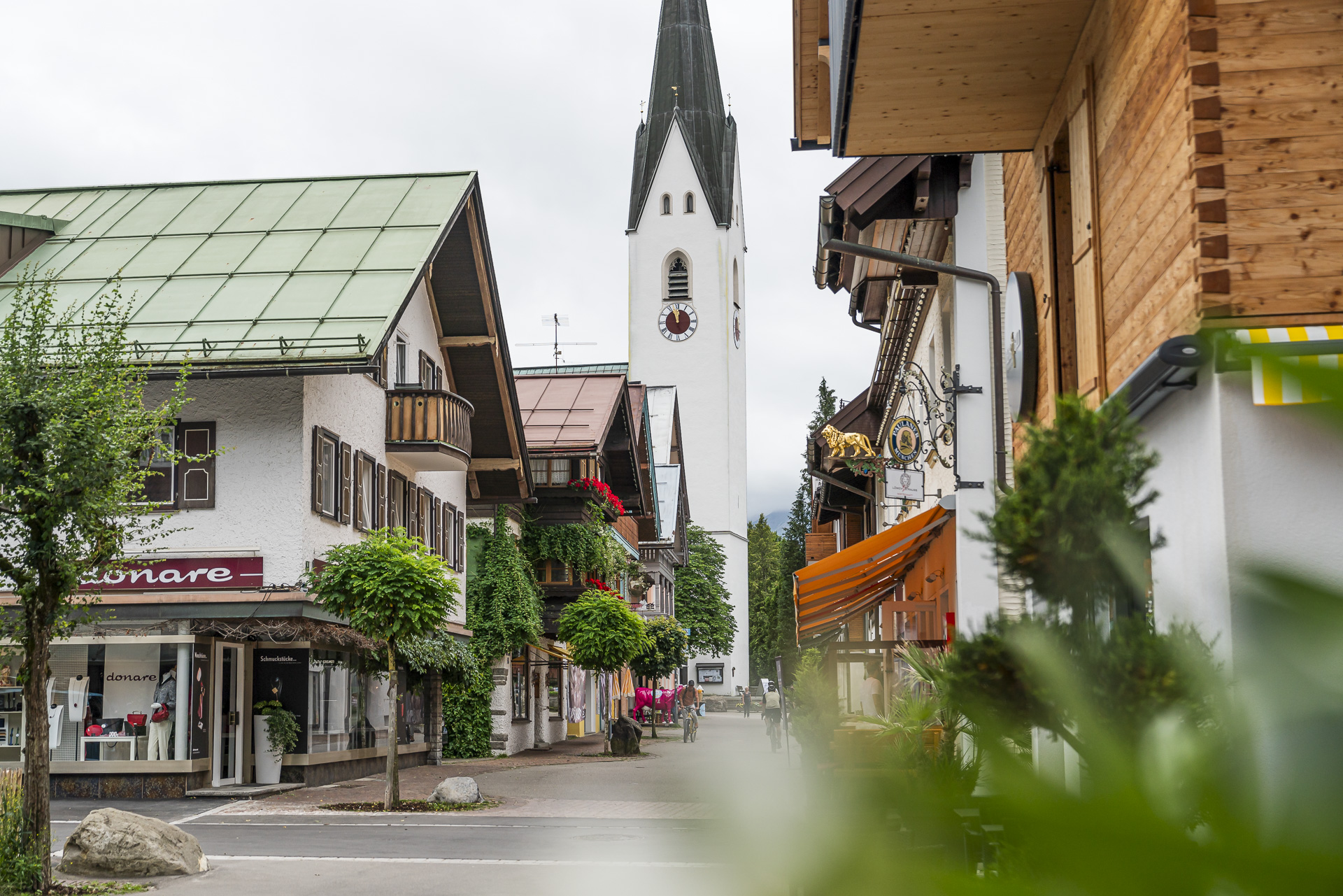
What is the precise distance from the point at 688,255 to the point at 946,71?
81712 mm

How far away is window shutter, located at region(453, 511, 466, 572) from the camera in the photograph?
30.4 m

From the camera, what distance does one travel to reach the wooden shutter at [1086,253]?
7.71 meters

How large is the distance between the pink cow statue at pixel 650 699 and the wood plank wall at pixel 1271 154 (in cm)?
3865

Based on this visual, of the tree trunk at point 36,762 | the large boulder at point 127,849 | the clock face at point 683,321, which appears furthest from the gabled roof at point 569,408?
the clock face at point 683,321

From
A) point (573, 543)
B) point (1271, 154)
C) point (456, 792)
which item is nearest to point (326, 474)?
point (456, 792)

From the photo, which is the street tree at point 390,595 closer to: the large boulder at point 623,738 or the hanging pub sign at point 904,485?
the hanging pub sign at point 904,485

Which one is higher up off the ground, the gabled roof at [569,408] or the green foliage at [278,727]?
the gabled roof at [569,408]

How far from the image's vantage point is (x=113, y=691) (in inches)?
827

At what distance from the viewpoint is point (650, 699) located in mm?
50844

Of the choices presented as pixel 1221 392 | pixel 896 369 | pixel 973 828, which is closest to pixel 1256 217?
pixel 1221 392

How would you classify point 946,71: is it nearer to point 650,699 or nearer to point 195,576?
point 195,576

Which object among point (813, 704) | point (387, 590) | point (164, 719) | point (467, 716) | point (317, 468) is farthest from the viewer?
point (467, 716)

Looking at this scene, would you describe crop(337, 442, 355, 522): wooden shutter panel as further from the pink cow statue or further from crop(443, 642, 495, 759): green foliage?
the pink cow statue

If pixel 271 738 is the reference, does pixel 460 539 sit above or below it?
above
